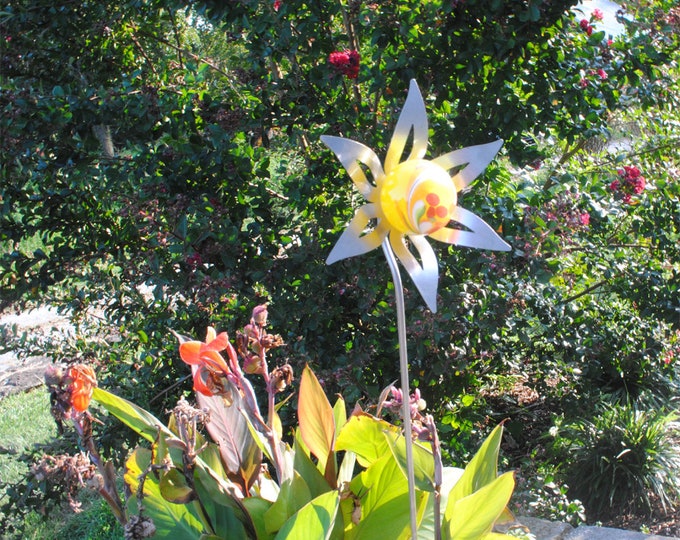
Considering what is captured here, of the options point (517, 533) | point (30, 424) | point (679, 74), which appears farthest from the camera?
point (30, 424)

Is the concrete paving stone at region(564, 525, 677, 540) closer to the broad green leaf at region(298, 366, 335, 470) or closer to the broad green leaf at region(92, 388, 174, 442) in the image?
the broad green leaf at region(298, 366, 335, 470)

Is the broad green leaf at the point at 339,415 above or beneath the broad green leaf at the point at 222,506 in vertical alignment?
above

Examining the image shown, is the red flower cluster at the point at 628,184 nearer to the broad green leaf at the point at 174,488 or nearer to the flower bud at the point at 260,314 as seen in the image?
the flower bud at the point at 260,314

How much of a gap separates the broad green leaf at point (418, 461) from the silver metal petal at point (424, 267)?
0.33 m

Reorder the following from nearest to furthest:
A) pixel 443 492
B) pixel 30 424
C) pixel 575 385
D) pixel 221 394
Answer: pixel 221 394 → pixel 443 492 → pixel 575 385 → pixel 30 424

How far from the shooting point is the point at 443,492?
201 centimetres

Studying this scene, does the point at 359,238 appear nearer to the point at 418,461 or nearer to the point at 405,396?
the point at 405,396

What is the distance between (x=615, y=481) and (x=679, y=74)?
1.91 m

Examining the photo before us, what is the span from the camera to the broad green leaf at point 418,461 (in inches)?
67.1

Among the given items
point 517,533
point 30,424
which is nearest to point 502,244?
point 517,533

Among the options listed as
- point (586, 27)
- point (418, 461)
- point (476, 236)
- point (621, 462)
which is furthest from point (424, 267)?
point (621, 462)

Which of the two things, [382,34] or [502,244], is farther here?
[382,34]

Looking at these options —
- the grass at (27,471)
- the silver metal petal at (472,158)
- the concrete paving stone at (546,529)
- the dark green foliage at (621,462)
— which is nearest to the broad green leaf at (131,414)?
the silver metal petal at (472,158)

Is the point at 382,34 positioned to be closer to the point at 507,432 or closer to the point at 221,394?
the point at 221,394
